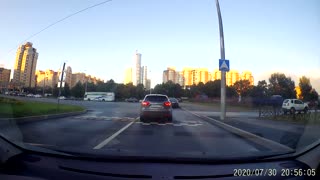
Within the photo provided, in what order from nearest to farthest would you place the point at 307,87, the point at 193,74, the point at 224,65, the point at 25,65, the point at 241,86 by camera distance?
the point at 307,87, the point at 25,65, the point at 224,65, the point at 193,74, the point at 241,86

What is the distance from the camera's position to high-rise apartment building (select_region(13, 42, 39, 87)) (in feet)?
16.7

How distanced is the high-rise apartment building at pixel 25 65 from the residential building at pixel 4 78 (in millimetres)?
98

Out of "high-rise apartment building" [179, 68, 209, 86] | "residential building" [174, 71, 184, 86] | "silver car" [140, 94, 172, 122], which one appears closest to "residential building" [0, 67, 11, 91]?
"silver car" [140, 94, 172, 122]

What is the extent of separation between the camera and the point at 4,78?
5426 mm

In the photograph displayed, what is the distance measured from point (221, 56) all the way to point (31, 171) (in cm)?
1928

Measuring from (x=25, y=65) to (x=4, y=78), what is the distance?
0.38 meters

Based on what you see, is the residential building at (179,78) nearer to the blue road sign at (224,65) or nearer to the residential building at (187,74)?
the residential building at (187,74)

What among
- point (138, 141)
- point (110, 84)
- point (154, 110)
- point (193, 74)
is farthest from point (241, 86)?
point (138, 141)

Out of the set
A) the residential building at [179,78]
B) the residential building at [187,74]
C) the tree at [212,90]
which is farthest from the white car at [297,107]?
the tree at [212,90]

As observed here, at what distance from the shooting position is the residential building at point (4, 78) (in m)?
5.16

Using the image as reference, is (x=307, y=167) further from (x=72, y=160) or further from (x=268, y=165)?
(x=72, y=160)

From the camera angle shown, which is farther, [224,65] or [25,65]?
[224,65]

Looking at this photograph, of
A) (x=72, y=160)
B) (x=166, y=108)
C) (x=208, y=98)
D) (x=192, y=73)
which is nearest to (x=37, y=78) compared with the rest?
(x=72, y=160)

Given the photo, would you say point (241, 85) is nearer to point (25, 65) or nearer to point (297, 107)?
point (297, 107)
